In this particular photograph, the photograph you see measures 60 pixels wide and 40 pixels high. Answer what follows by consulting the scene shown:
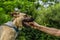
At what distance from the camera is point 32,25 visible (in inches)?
126

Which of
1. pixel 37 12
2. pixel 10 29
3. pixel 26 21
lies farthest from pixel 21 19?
pixel 37 12

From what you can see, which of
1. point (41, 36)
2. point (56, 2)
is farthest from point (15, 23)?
point (56, 2)

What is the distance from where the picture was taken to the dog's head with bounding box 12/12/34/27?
3.34 m

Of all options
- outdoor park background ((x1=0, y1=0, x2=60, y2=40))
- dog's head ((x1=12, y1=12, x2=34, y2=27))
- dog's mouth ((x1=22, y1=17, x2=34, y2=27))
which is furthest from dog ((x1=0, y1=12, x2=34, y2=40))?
outdoor park background ((x1=0, y1=0, x2=60, y2=40))

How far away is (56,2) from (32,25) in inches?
529

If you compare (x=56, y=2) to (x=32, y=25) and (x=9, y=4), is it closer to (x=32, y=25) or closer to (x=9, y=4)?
(x=9, y=4)

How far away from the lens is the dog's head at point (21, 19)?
334 centimetres

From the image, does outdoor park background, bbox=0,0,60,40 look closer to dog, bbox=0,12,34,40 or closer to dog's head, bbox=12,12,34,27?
dog, bbox=0,12,34,40

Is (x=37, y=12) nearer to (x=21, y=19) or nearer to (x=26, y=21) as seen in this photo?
(x=21, y=19)

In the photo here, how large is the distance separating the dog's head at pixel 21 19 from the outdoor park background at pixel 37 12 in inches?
307

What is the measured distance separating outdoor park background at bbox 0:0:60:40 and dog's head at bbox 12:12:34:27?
7792 millimetres

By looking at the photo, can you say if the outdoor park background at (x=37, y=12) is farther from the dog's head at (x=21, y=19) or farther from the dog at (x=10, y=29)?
the dog's head at (x=21, y=19)

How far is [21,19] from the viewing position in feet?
11.8

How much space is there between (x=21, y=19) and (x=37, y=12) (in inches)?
448
